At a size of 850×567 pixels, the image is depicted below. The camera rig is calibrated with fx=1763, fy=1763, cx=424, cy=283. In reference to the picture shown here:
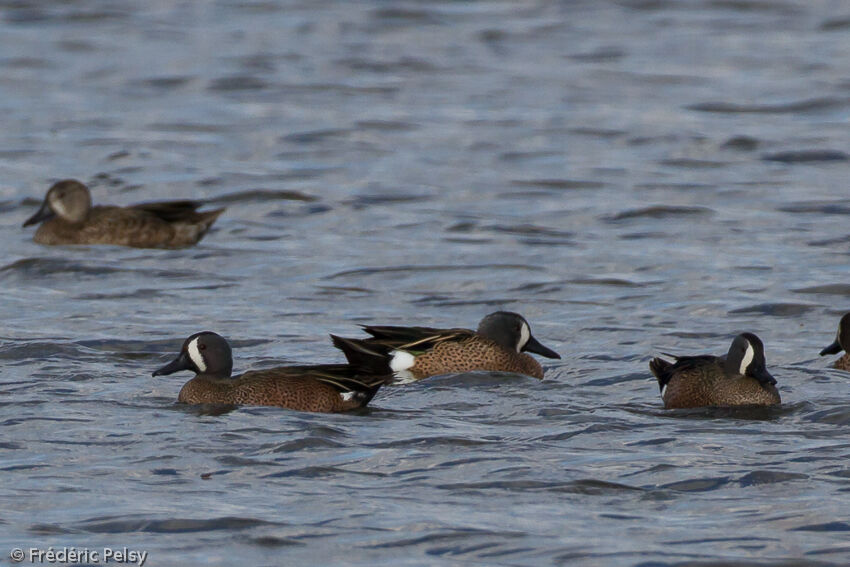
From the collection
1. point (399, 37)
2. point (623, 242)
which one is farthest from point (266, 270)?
point (399, 37)

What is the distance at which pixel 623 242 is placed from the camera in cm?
1470

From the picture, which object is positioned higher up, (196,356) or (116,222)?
(196,356)

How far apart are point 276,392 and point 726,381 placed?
2459mm

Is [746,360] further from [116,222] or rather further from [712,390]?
[116,222]

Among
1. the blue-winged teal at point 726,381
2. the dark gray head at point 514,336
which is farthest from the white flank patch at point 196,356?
the blue-winged teal at point 726,381

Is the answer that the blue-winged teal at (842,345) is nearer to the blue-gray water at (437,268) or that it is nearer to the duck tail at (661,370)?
the blue-gray water at (437,268)

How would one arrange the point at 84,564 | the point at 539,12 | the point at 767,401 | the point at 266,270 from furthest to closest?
1. the point at 539,12
2. the point at 266,270
3. the point at 767,401
4. the point at 84,564

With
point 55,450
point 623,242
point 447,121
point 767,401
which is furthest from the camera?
point 447,121

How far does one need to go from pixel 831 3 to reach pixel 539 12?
461 centimetres

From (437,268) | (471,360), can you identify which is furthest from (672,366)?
(437,268)

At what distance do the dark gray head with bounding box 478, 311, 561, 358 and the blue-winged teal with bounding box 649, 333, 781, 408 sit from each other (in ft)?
3.56

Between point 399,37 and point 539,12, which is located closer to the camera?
point 399,37

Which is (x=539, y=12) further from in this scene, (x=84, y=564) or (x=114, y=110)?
(x=84, y=564)

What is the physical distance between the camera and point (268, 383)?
947 centimetres
